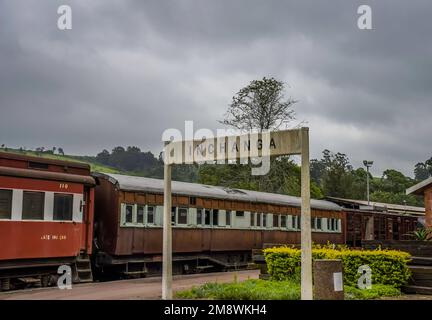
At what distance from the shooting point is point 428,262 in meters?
14.6

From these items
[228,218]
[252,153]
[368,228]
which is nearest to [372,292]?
[252,153]

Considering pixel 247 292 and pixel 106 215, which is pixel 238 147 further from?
pixel 106 215

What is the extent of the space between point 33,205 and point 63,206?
3.49 feet

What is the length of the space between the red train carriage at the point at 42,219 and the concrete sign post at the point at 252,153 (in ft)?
15.8

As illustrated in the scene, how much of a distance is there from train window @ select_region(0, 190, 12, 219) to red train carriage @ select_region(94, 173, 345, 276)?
12.8 ft

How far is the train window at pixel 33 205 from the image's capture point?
15133 millimetres

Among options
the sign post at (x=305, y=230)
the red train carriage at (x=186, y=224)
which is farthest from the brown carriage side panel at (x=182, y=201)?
the sign post at (x=305, y=230)

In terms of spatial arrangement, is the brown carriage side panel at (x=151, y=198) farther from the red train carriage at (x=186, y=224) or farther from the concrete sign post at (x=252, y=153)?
the concrete sign post at (x=252, y=153)

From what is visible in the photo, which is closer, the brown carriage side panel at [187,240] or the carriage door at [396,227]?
the brown carriage side panel at [187,240]

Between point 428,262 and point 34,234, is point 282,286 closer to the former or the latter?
point 428,262

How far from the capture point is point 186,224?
20.5m

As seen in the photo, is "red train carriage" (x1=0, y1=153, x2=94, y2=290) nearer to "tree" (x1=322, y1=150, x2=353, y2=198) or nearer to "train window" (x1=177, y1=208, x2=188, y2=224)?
"train window" (x1=177, y1=208, x2=188, y2=224)
